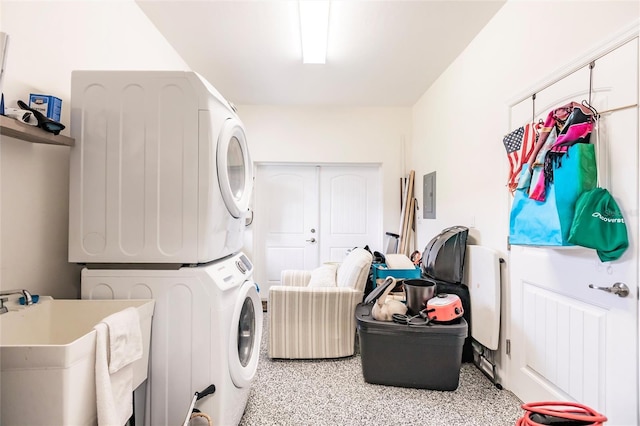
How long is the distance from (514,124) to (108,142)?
2386 millimetres

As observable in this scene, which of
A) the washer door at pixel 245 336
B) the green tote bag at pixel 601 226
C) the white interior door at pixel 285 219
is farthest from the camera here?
the white interior door at pixel 285 219

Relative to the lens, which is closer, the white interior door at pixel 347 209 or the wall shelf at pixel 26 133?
the wall shelf at pixel 26 133

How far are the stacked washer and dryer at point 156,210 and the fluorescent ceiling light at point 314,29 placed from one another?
116cm

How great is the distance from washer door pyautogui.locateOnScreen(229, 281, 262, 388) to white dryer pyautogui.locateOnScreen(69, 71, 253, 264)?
364 millimetres

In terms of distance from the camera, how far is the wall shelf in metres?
1.08

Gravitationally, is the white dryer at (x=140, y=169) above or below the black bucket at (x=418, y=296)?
above

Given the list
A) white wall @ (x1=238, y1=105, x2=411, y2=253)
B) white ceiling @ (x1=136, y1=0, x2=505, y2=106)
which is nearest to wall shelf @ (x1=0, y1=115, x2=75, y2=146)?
white ceiling @ (x1=136, y1=0, x2=505, y2=106)

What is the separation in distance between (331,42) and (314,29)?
0.99ft

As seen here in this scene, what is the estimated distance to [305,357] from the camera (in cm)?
244

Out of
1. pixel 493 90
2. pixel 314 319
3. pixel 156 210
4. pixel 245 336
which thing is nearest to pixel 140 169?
pixel 156 210

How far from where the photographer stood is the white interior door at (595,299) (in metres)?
1.24

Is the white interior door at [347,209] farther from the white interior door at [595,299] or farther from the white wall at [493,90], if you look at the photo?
the white interior door at [595,299]

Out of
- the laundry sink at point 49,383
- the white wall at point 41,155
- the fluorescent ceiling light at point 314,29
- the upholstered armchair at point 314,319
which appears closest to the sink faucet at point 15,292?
the white wall at point 41,155

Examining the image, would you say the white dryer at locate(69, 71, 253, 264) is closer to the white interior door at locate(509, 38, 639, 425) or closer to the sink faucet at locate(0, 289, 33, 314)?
the sink faucet at locate(0, 289, 33, 314)
